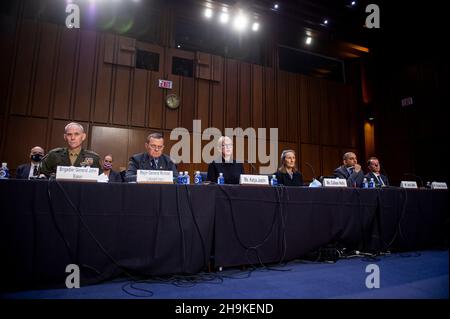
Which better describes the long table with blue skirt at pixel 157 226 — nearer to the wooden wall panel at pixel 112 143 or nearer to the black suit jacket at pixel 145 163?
the black suit jacket at pixel 145 163

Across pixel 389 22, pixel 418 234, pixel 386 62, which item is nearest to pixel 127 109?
pixel 418 234

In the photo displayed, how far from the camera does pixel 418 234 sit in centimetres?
319

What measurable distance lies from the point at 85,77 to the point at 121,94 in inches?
27.7

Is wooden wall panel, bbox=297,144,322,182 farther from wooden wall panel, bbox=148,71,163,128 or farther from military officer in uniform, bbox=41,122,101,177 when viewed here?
military officer in uniform, bbox=41,122,101,177

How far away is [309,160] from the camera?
7.08 metres

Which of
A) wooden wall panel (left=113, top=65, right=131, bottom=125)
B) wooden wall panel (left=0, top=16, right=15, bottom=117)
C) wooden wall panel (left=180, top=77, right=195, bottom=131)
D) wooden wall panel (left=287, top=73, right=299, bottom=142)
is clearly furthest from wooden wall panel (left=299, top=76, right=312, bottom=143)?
wooden wall panel (left=0, top=16, right=15, bottom=117)

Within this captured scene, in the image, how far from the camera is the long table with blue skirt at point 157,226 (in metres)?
1.76

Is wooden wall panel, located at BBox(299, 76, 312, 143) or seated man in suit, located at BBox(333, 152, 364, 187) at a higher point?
wooden wall panel, located at BBox(299, 76, 312, 143)

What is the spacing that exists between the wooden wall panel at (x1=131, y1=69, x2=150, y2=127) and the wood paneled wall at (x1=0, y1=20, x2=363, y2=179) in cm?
2

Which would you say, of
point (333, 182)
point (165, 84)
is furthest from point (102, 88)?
point (333, 182)

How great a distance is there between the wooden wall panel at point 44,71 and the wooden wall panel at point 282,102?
16.1ft

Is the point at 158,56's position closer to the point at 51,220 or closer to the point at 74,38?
the point at 74,38

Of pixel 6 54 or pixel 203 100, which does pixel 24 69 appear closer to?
pixel 6 54

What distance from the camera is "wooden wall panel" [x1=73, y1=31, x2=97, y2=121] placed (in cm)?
521
